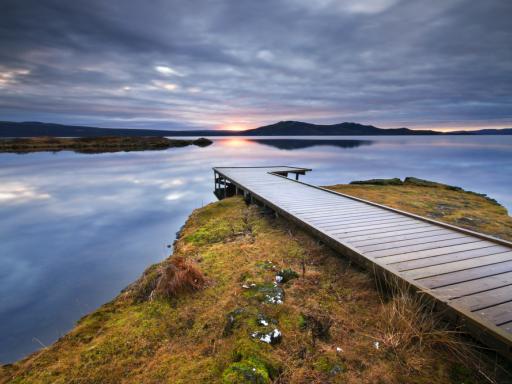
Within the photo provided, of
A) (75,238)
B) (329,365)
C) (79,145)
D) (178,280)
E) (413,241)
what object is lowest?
(75,238)

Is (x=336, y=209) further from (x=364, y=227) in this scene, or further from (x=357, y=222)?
(x=364, y=227)

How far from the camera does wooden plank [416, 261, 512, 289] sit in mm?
3965

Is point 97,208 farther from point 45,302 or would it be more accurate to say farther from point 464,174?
point 464,174

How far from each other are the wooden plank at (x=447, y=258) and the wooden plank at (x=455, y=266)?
0.09 m

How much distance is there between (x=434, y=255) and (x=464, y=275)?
75 centimetres

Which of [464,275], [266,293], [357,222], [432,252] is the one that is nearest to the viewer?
[464,275]

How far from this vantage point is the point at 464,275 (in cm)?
415

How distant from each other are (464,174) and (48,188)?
46067 mm

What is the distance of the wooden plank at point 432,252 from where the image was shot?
15.7 feet

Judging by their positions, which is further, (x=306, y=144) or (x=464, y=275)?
(x=306, y=144)

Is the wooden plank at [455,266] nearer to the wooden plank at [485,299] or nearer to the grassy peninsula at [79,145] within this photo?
the wooden plank at [485,299]

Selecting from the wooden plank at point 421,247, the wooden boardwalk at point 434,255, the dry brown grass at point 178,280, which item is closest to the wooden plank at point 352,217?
the wooden boardwalk at point 434,255

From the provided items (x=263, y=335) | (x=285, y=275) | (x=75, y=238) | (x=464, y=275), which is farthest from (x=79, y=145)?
(x=464, y=275)

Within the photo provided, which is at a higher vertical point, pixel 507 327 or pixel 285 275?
pixel 507 327
